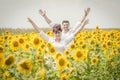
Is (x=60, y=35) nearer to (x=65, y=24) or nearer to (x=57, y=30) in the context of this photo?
(x=57, y=30)

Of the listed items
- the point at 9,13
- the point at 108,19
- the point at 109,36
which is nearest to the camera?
the point at 109,36

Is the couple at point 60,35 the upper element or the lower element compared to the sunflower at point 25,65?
upper

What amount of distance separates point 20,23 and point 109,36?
1590 mm

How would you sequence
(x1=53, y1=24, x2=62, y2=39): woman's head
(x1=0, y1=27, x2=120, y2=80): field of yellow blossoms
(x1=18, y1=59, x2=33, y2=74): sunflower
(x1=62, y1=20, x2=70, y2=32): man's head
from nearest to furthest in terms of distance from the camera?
(x1=18, y1=59, x2=33, y2=74): sunflower, (x1=0, y1=27, x2=120, y2=80): field of yellow blossoms, (x1=53, y1=24, x2=62, y2=39): woman's head, (x1=62, y1=20, x2=70, y2=32): man's head

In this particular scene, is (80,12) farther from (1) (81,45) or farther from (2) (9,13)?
(1) (81,45)

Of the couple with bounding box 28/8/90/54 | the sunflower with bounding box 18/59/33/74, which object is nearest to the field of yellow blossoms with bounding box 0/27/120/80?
the sunflower with bounding box 18/59/33/74

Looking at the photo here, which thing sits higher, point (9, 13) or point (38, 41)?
point (9, 13)

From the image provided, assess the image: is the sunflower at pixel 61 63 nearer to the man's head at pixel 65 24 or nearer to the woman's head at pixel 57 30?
the woman's head at pixel 57 30

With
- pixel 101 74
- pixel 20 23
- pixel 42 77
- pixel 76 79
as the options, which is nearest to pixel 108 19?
pixel 20 23

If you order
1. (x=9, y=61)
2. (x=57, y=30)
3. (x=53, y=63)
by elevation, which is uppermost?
(x=57, y=30)

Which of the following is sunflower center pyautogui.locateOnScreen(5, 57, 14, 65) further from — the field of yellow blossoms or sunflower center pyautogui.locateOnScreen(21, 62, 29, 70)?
sunflower center pyautogui.locateOnScreen(21, 62, 29, 70)

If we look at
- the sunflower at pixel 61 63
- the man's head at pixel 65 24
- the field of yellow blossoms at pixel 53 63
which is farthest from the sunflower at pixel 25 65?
the man's head at pixel 65 24

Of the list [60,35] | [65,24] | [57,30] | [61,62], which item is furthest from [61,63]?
[65,24]

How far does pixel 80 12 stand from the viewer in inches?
225
